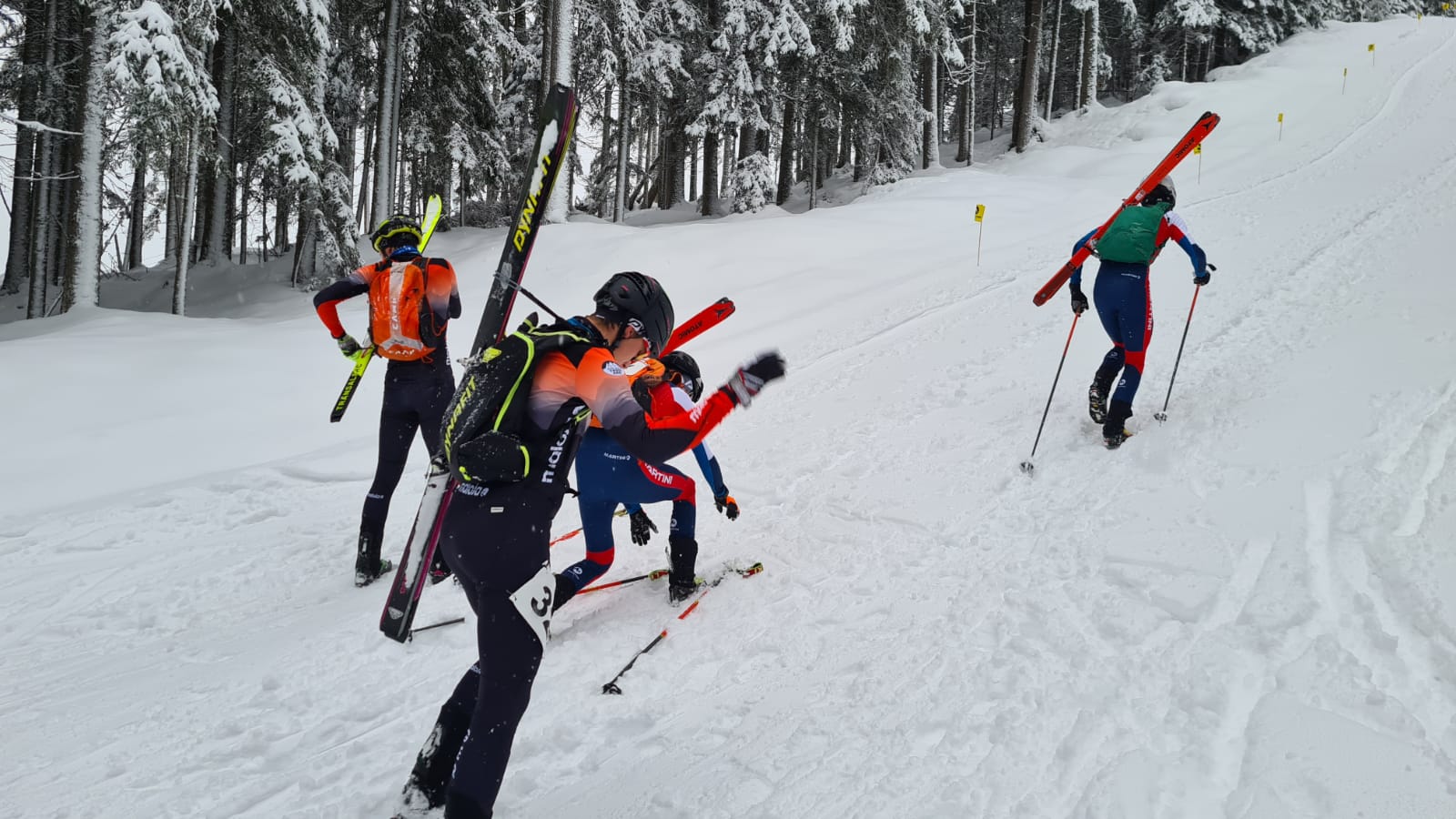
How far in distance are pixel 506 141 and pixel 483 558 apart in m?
19.8

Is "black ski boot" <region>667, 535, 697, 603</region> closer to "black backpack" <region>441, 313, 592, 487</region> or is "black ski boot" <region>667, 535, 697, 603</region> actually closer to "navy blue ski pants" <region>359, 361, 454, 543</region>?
"navy blue ski pants" <region>359, 361, 454, 543</region>

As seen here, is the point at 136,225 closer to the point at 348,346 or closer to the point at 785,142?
the point at 785,142

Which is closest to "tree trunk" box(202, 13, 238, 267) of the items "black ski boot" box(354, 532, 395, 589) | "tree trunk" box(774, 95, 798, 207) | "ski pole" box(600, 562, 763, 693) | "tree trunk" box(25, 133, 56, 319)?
"tree trunk" box(25, 133, 56, 319)

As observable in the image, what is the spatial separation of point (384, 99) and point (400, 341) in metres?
13.8

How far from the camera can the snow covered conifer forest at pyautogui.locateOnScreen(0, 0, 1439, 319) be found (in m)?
11.8

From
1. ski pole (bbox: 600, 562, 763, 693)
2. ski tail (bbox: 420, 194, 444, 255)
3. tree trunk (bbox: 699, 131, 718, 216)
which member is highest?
tree trunk (bbox: 699, 131, 718, 216)

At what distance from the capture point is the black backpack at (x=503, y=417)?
2.62 metres

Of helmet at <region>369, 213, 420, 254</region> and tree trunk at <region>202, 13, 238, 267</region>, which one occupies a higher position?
tree trunk at <region>202, 13, 238, 267</region>

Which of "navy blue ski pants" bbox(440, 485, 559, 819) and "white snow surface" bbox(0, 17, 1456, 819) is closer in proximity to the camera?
"navy blue ski pants" bbox(440, 485, 559, 819)

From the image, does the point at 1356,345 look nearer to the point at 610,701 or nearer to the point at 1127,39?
the point at 610,701

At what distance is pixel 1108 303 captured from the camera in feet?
20.9

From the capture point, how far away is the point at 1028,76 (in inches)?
1006

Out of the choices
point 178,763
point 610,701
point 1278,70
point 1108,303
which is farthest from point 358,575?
point 1278,70

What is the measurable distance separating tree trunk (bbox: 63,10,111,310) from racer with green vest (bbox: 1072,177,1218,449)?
13466 mm
